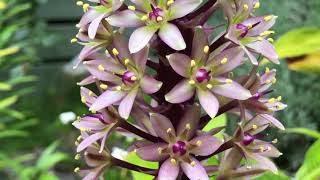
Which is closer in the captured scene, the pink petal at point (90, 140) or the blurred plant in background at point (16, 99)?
the pink petal at point (90, 140)

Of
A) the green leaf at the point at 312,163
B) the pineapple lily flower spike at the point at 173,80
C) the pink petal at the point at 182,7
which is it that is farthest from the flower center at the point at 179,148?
the green leaf at the point at 312,163

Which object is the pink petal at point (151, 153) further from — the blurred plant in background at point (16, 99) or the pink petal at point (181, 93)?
the blurred plant in background at point (16, 99)

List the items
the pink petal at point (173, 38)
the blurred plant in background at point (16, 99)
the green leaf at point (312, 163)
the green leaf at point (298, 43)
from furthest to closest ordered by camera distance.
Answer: the blurred plant in background at point (16, 99), the green leaf at point (298, 43), the green leaf at point (312, 163), the pink petal at point (173, 38)

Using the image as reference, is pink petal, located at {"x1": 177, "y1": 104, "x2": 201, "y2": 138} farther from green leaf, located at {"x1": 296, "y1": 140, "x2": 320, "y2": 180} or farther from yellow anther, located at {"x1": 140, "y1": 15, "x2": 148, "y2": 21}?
green leaf, located at {"x1": 296, "y1": 140, "x2": 320, "y2": 180}

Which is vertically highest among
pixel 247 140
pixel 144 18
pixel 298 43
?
pixel 144 18

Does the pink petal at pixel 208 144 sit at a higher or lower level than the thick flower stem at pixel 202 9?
lower

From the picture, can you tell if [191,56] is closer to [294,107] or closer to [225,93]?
[225,93]

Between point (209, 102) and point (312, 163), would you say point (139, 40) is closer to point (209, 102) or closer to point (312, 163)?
point (209, 102)

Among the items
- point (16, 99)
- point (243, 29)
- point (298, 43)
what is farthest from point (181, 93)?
point (16, 99)
